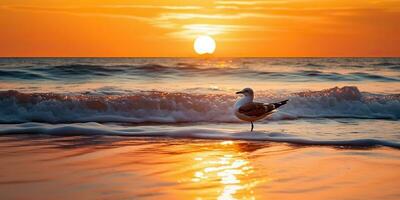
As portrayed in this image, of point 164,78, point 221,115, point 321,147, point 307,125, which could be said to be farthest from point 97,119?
point 164,78

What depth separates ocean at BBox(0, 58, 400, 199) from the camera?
5980 mm

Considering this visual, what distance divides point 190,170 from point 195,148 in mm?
1847

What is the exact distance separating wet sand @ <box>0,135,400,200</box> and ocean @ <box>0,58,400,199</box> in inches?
0.5

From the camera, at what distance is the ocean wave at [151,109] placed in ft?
43.0

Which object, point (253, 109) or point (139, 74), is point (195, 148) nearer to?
point (253, 109)

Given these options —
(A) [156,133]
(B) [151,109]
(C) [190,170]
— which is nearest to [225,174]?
(C) [190,170]

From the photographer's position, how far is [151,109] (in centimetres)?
1380

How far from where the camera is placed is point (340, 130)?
36.9 ft

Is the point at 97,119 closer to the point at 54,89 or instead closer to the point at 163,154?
the point at 163,154

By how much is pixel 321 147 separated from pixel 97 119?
556 centimetres

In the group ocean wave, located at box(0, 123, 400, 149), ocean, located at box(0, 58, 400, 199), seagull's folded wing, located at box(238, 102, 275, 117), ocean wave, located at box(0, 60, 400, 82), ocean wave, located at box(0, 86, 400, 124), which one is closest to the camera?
ocean, located at box(0, 58, 400, 199)

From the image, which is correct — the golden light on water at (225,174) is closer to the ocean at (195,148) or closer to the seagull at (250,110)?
the ocean at (195,148)

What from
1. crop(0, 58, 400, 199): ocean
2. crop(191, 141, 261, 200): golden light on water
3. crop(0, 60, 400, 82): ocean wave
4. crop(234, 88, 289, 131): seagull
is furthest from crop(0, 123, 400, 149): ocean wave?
crop(0, 60, 400, 82): ocean wave

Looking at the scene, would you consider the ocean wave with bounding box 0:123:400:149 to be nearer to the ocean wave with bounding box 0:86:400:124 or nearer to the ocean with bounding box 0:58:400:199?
the ocean with bounding box 0:58:400:199
